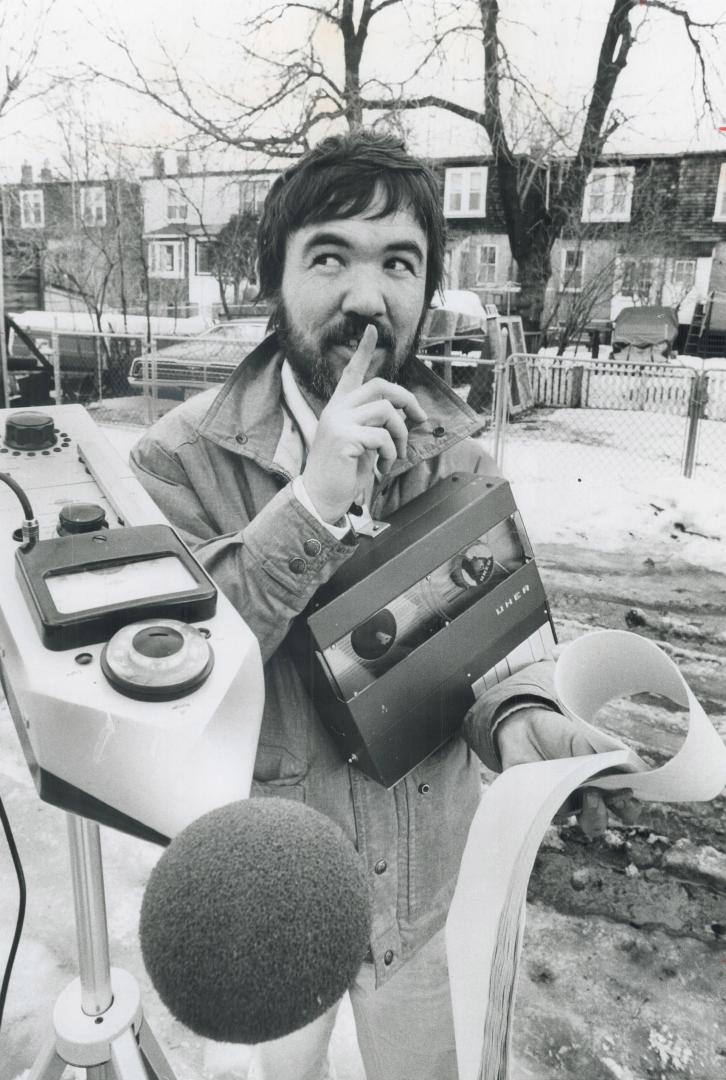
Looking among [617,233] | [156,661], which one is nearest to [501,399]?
[617,233]

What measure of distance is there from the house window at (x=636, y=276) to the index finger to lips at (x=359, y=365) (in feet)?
2.70

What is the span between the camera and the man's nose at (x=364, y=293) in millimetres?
746

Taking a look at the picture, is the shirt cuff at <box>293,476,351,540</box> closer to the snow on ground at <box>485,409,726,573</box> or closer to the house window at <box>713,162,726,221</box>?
the house window at <box>713,162,726,221</box>

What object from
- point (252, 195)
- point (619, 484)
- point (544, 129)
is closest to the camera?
point (252, 195)

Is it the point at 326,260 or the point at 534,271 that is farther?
the point at 534,271

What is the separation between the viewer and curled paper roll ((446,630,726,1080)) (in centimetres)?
43

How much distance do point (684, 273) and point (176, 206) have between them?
2.74ft

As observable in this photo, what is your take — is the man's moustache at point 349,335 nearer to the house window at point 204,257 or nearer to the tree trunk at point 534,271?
the house window at point 204,257

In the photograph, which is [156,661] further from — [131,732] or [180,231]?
[180,231]

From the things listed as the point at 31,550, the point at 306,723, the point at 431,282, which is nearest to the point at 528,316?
the point at 431,282

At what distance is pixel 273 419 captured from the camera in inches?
30.7

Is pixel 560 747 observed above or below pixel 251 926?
below

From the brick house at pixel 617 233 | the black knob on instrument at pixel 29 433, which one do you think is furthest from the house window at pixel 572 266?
the black knob on instrument at pixel 29 433

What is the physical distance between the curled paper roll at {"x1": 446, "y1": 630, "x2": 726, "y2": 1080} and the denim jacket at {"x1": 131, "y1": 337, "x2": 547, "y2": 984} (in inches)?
9.1
